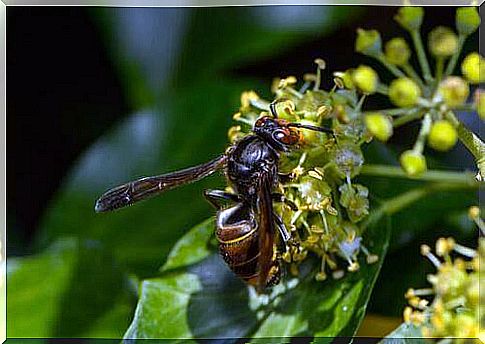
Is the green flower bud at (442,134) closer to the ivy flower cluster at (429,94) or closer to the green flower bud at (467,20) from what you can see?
the ivy flower cluster at (429,94)

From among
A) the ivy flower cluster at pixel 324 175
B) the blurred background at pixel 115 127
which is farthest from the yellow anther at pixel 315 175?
the blurred background at pixel 115 127

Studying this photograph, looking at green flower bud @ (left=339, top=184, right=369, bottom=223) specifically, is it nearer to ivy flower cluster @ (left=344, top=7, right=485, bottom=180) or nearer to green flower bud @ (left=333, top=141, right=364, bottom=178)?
green flower bud @ (left=333, top=141, right=364, bottom=178)

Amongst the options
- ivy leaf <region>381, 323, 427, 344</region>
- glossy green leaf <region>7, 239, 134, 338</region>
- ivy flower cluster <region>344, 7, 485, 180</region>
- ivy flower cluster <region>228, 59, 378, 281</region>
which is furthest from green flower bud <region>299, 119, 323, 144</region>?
glossy green leaf <region>7, 239, 134, 338</region>

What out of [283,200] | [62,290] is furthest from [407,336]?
[62,290]

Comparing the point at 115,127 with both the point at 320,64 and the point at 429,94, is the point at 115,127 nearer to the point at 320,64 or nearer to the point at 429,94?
the point at 320,64

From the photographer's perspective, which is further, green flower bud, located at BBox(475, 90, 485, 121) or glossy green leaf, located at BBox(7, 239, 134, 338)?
glossy green leaf, located at BBox(7, 239, 134, 338)

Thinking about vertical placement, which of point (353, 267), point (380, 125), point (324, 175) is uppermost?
point (380, 125)

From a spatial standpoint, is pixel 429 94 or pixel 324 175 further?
pixel 324 175
